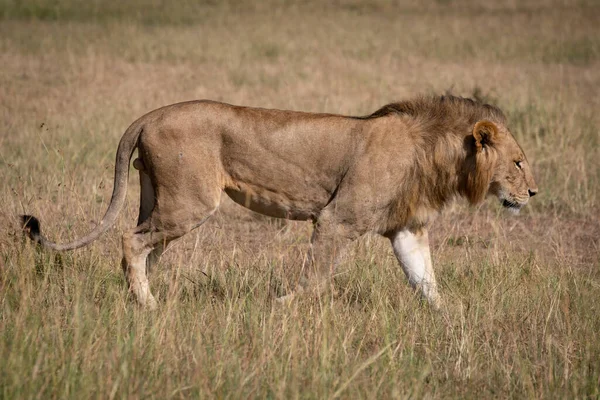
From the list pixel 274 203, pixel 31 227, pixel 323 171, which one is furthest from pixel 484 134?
pixel 31 227

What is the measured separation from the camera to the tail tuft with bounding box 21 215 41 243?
13.5 feet

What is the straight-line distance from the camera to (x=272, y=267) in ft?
14.6

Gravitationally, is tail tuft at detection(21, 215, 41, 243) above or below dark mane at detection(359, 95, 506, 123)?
below

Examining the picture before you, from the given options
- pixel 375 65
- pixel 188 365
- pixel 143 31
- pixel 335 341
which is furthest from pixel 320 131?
pixel 143 31

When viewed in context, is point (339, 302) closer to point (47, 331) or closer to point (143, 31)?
point (47, 331)

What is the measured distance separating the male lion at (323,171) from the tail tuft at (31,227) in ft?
0.60

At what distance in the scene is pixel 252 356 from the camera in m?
3.59

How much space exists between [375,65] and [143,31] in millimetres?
4328

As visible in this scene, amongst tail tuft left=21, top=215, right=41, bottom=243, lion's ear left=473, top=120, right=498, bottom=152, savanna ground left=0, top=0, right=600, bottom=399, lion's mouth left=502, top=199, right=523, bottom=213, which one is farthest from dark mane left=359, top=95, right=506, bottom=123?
tail tuft left=21, top=215, right=41, bottom=243

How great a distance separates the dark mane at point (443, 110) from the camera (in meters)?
4.78

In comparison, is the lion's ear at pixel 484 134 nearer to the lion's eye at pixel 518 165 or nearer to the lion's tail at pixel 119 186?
the lion's eye at pixel 518 165

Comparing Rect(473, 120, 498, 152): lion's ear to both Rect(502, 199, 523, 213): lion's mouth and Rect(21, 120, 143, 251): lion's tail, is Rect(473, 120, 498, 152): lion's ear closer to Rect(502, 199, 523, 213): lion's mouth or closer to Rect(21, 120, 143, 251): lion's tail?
Rect(502, 199, 523, 213): lion's mouth

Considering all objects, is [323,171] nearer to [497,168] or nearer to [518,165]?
[497,168]

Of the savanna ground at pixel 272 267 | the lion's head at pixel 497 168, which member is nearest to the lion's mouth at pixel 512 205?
the lion's head at pixel 497 168
